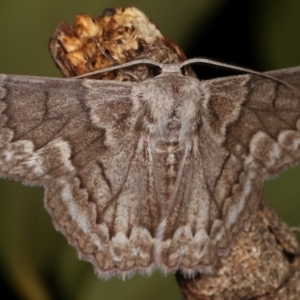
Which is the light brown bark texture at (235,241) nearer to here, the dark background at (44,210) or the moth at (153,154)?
the moth at (153,154)

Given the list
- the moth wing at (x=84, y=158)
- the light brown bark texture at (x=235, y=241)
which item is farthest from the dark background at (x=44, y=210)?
the moth wing at (x=84, y=158)

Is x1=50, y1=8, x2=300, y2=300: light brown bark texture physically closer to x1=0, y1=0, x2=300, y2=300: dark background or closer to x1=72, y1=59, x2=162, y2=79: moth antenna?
x1=72, y1=59, x2=162, y2=79: moth antenna

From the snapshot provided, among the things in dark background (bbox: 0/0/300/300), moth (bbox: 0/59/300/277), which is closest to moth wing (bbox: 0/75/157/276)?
moth (bbox: 0/59/300/277)

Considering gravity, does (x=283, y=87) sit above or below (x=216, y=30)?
below

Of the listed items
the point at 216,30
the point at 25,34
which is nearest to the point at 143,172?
the point at 25,34

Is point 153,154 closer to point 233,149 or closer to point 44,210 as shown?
point 233,149

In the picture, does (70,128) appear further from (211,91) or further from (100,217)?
(211,91)
